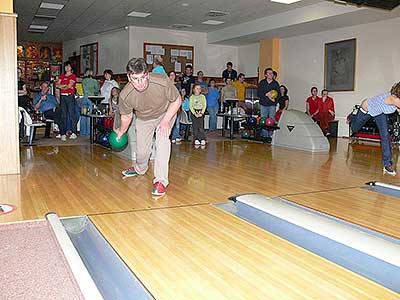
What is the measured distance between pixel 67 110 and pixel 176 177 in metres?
3.96

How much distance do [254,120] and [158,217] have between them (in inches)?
199

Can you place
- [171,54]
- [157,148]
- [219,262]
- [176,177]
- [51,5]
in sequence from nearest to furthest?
[219,262]
[157,148]
[176,177]
[51,5]
[171,54]

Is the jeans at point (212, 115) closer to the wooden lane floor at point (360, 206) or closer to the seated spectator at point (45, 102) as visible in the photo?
the seated spectator at point (45, 102)

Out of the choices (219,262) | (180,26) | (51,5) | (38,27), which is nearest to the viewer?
(219,262)

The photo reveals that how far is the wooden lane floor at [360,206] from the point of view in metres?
2.79

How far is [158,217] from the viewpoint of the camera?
2.82m

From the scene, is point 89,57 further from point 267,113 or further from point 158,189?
point 158,189

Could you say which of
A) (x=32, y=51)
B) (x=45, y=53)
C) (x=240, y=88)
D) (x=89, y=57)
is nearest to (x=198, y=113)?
(x=240, y=88)

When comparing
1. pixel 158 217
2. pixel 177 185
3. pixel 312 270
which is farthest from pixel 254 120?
pixel 312 270

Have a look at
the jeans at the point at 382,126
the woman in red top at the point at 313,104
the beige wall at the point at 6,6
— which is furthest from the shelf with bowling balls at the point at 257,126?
the beige wall at the point at 6,6

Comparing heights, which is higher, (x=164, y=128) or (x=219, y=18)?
(x=219, y=18)

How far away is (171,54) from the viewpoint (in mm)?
11305

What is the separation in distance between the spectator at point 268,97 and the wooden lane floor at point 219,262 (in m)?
4.91

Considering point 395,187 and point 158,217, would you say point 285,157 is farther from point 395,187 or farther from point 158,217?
point 158,217
